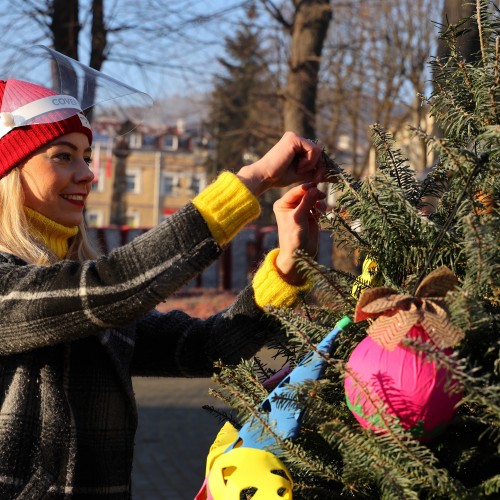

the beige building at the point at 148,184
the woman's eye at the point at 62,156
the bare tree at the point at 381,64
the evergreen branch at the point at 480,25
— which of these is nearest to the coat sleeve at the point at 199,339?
the woman's eye at the point at 62,156

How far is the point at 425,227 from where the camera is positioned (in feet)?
4.54

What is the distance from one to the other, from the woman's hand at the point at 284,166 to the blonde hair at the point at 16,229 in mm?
593

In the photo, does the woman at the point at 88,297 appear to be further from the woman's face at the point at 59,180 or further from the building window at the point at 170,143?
the building window at the point at 170,143

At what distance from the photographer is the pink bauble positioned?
3.95ft

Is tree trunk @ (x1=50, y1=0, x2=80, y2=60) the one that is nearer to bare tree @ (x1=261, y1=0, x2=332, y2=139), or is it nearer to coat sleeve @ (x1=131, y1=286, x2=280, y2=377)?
bare tree @ (x1=261, y1=0, x2=332, y2=139)

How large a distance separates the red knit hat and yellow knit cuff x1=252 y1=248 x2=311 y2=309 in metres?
0.64

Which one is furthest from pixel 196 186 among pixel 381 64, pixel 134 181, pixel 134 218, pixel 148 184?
pixel 134 181

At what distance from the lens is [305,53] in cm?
1253

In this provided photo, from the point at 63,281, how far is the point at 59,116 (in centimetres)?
58

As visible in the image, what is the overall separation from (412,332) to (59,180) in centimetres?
115

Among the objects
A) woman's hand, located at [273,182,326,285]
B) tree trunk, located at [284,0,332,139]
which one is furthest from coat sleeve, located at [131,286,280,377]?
tree trunk, located at [284,0,332,139]

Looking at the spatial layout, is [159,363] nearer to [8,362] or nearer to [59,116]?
[8,362]

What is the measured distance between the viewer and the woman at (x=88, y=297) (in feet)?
5.42

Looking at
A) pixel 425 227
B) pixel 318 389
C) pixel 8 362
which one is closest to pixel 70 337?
pixel 8 362
